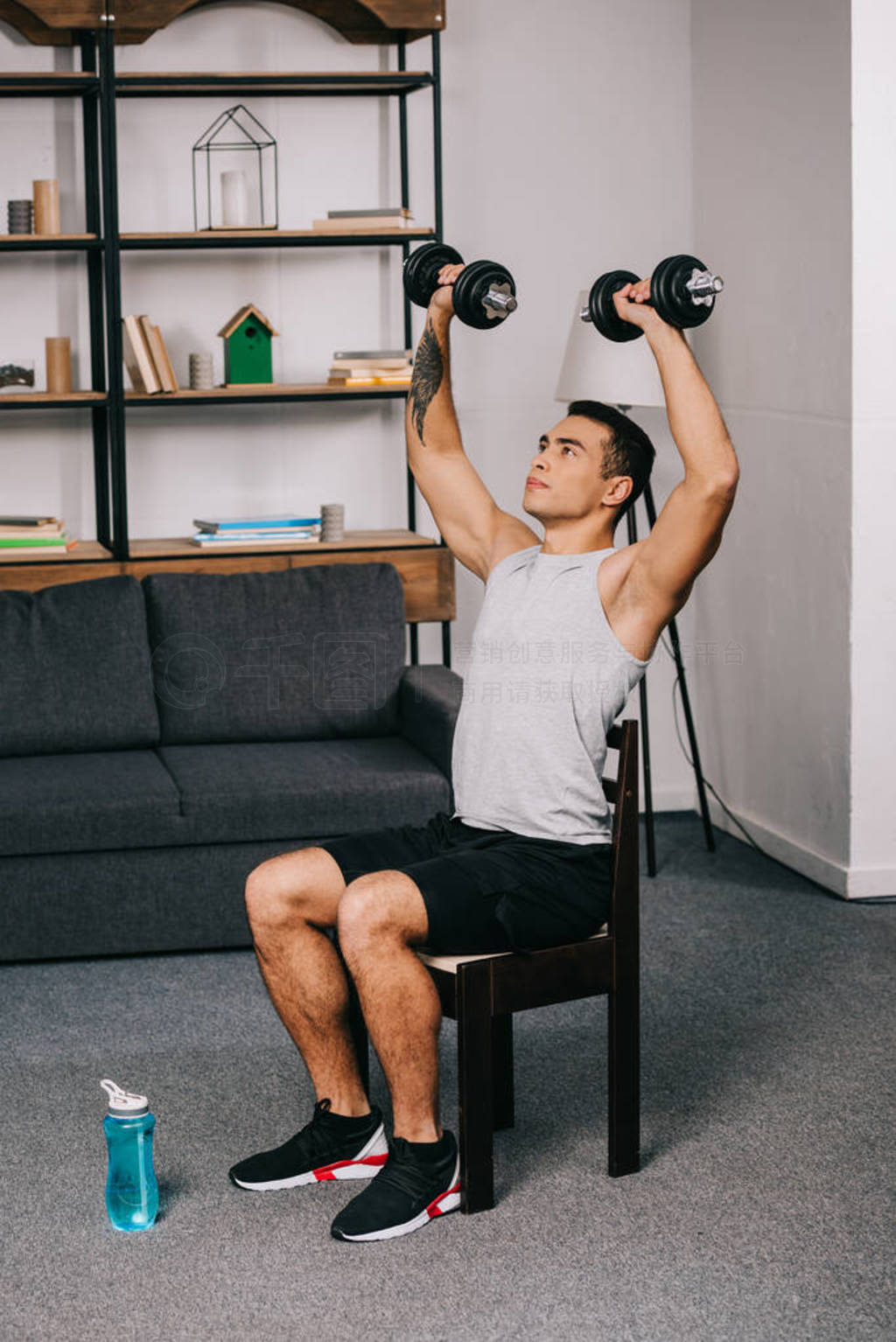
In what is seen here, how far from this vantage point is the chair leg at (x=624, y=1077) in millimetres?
2500

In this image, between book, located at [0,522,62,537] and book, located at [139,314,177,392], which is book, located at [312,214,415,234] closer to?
book, located at [139,314,177,392]

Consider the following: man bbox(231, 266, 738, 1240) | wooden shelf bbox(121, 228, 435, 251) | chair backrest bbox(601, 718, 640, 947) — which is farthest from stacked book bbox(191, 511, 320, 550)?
chair backrest bbox(601, 718, 640, 947)

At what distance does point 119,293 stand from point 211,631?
97 centimetres

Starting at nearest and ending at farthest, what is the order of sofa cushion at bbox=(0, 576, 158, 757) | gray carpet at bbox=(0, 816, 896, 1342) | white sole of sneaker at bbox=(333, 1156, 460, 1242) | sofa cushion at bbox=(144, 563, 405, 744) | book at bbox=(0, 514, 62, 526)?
gray carpet at bbox=(0, 816, 896, 1342), white sole of sneaker at bbox=(333, 1156, 460, 1242), sofa cushion at bbox=(0, 576, 158, 757), sofa cushion at bbox=(144, 563, 405, 744), book at bbox=(0, 514, 62, 526)

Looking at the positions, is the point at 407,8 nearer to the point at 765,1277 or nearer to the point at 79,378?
the point at 79,378

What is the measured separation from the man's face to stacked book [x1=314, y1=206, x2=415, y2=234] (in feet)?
5.99

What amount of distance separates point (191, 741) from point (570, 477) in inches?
66.2

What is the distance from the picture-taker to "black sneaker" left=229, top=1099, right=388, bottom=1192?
249 centimetres

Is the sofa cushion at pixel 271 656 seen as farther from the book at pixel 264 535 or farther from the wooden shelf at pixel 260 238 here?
the wooden shelf at pixel 260 238

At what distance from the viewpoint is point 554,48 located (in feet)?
14.8

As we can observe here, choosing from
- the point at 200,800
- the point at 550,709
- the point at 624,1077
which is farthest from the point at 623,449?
the point at 200,800

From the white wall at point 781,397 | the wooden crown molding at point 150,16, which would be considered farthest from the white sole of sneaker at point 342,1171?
the wooden crown molding at point 150,16

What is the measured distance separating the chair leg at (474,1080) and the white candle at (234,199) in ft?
8.19

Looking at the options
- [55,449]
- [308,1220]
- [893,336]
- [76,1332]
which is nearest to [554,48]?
[893,336]
